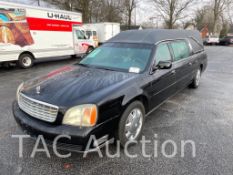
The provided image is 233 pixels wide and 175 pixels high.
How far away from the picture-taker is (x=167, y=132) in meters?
3.36

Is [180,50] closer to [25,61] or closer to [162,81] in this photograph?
[162,81]

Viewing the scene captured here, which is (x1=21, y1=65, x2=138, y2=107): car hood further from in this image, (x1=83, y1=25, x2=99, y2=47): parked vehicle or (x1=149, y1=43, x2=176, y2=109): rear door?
(x1=83, y1=25, x2=99, y2=47): parked vehicle

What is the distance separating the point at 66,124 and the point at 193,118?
2748mm

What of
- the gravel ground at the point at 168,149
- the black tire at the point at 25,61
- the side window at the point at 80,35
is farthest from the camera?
the side window at the point at 80,35

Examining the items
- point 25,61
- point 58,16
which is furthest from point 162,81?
point 58,16

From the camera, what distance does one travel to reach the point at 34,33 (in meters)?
9.43

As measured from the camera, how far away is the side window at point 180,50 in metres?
4.15

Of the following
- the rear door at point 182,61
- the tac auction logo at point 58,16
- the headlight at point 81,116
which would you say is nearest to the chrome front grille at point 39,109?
the headlight at point 81,116

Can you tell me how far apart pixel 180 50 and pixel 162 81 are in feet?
4.44

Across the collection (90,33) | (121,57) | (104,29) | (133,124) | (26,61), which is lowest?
(133,124)

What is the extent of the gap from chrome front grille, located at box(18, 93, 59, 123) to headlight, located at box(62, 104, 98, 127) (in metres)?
0.18

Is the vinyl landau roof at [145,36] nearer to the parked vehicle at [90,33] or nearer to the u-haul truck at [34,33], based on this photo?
the u-haul truck at [34,33]

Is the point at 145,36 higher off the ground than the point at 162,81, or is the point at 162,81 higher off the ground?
the point at 145,36

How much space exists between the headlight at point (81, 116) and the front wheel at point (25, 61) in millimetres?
7979
